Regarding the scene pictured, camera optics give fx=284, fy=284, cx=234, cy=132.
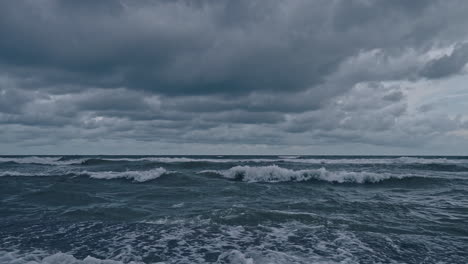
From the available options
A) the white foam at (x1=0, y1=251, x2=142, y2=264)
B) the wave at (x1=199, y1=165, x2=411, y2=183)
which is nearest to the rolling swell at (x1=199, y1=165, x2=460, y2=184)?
the wave at (x1=199, y1=165, x2=411, y2=183)

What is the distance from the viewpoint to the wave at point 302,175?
72.5 feet

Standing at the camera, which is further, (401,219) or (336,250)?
(401,219)

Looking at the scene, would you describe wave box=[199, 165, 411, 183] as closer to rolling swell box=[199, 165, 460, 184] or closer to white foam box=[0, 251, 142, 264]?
rolling swell box=[199, 165, 460, 184]

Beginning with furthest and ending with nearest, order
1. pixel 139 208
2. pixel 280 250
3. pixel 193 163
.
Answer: pixel 193 163 → pixel 139 208 → pixel 280 250

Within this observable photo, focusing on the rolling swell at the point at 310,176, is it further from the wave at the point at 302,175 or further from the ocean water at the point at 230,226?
the ocean water at the point at 230,226

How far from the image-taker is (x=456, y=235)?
8.54 meters

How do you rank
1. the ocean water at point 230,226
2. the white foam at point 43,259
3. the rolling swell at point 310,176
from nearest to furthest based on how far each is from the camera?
the white foam at point 43,259 < the ocean water at point 230,226 < the rolling swell at point 310,176

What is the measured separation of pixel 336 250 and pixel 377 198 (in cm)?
891

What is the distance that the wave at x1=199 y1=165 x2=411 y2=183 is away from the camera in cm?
2211

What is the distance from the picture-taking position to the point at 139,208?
12352 millimetres

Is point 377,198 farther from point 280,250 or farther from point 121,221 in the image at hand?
point 121,221

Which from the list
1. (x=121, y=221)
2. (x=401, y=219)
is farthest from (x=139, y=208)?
(x=401, y=219)

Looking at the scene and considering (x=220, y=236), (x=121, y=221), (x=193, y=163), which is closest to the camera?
(x=220, y=236)

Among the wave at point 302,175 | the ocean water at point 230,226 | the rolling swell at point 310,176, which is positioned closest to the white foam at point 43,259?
the ocean water at point 230,226
